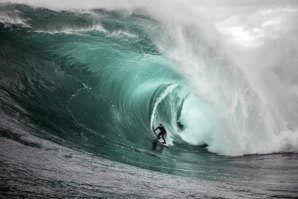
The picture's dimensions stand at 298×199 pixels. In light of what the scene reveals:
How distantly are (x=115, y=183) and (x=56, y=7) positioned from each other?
27.2 feet

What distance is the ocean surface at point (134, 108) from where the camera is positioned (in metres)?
5.19

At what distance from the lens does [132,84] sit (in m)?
14.3

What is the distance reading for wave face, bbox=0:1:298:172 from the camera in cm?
801

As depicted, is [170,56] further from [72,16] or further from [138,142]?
[138,142]

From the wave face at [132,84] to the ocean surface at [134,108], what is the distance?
4 cm

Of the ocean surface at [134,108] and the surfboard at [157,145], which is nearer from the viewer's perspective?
the ocean surface at [134,108]

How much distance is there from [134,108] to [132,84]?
1.14 m

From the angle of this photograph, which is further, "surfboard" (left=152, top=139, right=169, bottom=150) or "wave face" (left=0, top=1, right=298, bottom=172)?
"surfboard" (left=152, top=139, right=169, bottom=150)

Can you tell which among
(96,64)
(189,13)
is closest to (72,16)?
(96,64)

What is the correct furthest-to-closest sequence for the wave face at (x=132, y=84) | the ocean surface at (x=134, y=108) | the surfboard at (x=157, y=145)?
the surfboard at (x=157, y=145) → the wave face at (x=132, y=84) → the ocean surface at (x=134, y=108)

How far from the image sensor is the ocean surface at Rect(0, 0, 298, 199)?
17.0 feet

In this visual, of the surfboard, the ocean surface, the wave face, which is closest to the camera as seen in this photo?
the ocean surface

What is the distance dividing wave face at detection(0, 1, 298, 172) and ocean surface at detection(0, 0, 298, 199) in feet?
0.14

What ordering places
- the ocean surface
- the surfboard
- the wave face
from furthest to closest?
the surfboard < the wave face < the ocean surface
